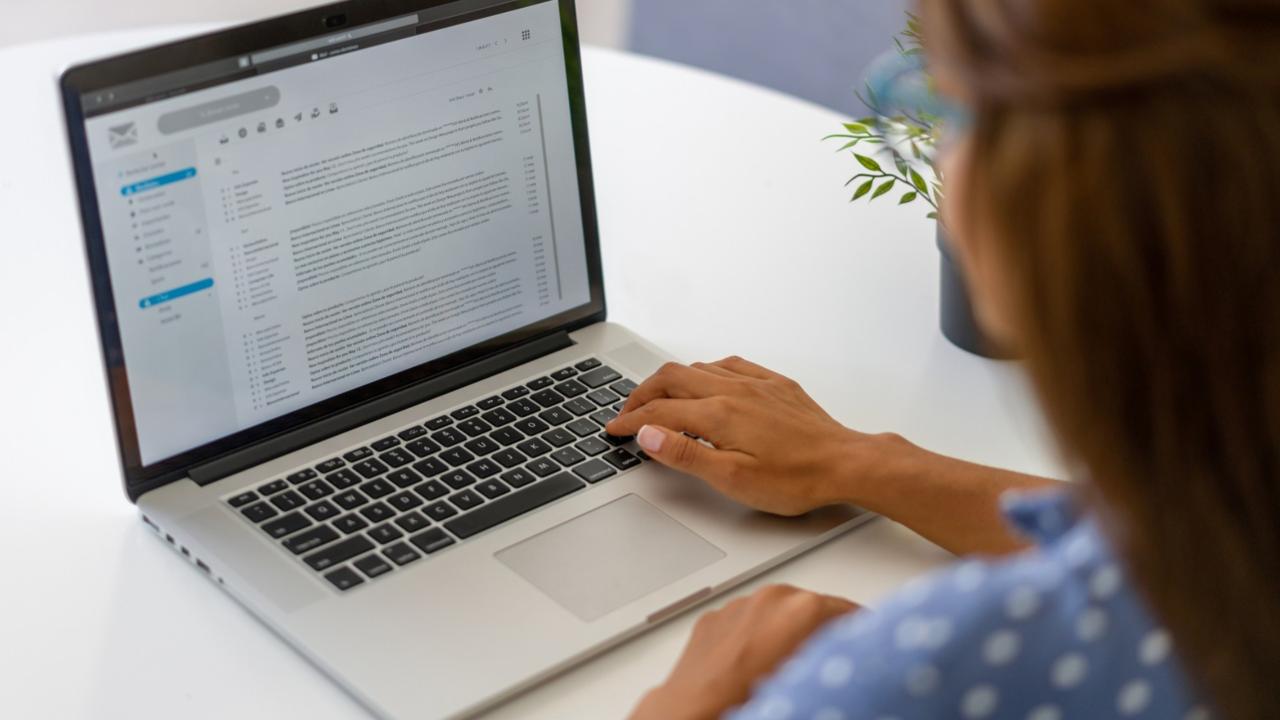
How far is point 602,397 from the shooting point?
1.02 metres

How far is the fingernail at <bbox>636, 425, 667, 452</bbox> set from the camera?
0.93m

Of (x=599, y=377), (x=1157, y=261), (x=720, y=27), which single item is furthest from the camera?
(x=720, y=27)

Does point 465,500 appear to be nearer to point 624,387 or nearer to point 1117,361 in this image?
point 624,387

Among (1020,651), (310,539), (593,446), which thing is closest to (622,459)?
(593,446)

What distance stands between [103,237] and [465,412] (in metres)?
0.28

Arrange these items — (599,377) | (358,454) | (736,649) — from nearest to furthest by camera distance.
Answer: (736,649) < (358,454) < (599,377)

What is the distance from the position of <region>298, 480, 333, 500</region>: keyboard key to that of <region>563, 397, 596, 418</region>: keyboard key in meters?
0.19

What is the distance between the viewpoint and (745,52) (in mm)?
3014

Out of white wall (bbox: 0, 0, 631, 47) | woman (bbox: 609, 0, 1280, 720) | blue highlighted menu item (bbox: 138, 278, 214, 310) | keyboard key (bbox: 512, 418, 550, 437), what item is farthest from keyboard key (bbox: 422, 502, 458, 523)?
white wall (bbox: 0, 0, 631, 47)

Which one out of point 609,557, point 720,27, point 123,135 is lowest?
point 609,557

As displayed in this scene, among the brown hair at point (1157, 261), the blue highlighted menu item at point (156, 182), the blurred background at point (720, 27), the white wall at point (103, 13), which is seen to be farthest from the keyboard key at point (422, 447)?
the blurred background at point (720, 27)

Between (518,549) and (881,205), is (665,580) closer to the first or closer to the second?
(518,549)

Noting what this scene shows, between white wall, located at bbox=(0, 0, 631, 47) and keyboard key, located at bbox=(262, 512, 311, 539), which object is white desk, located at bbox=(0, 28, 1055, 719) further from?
white wall, located at bbox=(0, 0, 631, 47)

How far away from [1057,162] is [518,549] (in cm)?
51
